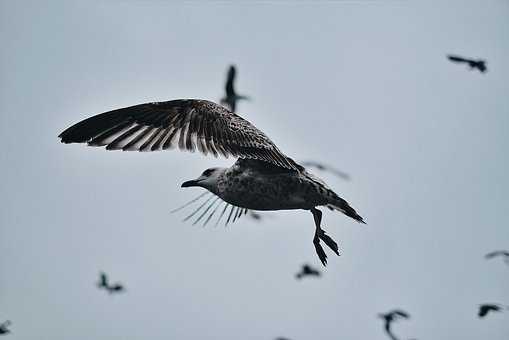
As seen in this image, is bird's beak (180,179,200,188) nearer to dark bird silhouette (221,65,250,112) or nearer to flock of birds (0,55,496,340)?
flock of birds (0,55,496,340)

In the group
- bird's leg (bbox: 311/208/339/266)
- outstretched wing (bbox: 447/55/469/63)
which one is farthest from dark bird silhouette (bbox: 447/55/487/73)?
bird's leg (bbox: 311/208/339/266)

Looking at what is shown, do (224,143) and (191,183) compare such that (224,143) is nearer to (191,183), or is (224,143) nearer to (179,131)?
(179,131)

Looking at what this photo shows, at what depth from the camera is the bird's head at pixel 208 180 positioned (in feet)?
36.1

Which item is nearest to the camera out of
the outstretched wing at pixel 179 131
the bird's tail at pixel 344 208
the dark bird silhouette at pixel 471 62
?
the outstretched wing at pixel 179 131

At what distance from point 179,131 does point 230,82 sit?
16.3 ft

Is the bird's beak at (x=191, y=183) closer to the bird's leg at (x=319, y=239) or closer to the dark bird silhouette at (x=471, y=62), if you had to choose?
the bird's leg at (x=319, y=239)

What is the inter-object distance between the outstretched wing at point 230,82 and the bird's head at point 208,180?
4.16m

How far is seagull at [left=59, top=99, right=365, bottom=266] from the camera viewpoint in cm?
1027

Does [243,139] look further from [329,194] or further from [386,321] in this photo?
[386,321]

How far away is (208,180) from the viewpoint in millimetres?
11094

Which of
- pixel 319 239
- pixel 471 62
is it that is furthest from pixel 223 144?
pixel 471 62

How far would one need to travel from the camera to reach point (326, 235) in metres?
11.5

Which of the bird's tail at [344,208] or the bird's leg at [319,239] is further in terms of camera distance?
the bird's leg at [319,239]

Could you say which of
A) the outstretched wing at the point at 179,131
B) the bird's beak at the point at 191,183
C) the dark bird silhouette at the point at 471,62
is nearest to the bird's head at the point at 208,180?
the bird's beak at the point at 191,183
